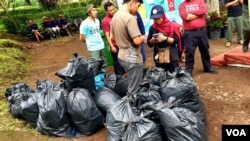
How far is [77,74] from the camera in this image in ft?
13.1

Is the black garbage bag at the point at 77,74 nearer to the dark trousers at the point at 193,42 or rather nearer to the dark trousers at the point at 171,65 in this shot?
the dark trousers at the point at 171,65

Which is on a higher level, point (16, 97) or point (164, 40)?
point (164, 40)

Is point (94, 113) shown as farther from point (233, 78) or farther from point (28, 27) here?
point (28, 27)

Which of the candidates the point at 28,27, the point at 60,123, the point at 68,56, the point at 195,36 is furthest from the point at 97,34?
the point at 28,27

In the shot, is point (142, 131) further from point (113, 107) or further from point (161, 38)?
point (161, 38)

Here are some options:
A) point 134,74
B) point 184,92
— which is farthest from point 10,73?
point 184,92

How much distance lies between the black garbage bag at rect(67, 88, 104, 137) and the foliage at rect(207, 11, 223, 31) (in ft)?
16.6

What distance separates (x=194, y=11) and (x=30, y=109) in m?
2.79

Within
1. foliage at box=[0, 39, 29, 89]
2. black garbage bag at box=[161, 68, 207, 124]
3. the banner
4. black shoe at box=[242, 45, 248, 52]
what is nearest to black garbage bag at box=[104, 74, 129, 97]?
black garbage bag at box=[161, 68, 207, 124]

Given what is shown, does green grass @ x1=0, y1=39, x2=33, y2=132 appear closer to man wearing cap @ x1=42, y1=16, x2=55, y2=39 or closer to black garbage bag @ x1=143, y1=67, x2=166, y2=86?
black garbage bag @ x1=143, y1=67, x2=166, y2=86

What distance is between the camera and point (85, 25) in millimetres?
5277

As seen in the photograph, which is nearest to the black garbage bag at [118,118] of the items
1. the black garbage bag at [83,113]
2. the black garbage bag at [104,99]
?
the black garbage bag at [83,113]

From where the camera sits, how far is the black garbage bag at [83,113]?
3.80 metres

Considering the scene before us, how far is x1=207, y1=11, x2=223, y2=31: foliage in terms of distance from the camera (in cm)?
798
